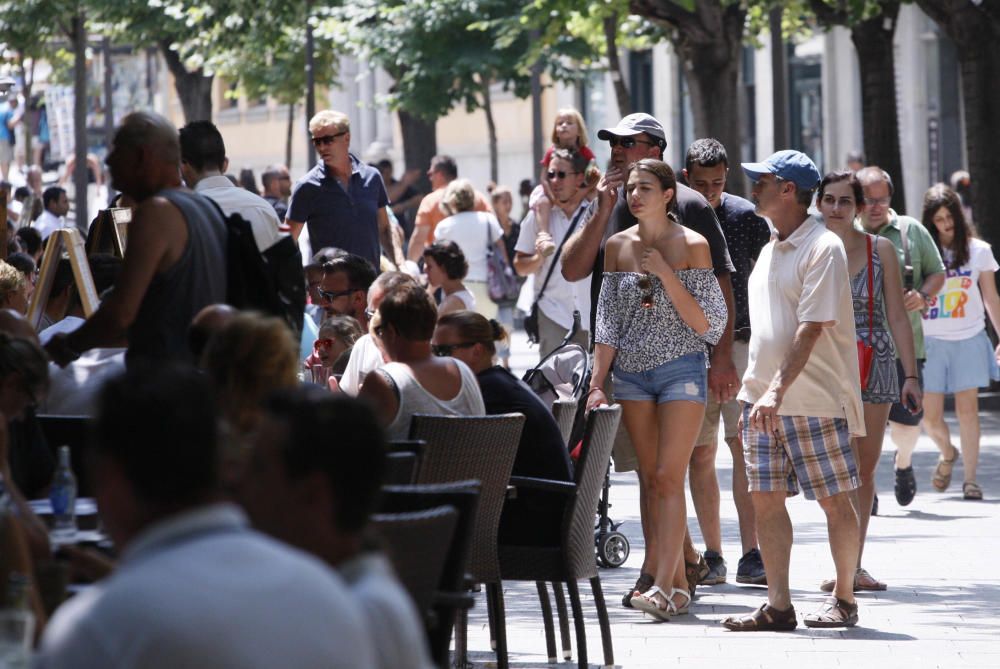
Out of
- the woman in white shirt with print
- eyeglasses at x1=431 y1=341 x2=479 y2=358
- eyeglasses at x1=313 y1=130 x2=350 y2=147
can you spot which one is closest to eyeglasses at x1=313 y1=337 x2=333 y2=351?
eyeglasses at x1=431 y1=341 x2=479 y2=358

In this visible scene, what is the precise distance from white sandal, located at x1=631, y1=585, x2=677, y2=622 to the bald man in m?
2.62

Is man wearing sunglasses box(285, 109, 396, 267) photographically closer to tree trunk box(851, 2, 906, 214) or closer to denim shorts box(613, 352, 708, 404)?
denim shorts box(613, 352, 708, 404)

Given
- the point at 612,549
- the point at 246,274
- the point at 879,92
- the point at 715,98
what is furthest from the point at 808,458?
the point at 879,92

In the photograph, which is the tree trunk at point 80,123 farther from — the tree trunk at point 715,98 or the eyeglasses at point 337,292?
the eyeglasses at point 337,292

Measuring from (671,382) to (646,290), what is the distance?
1.31 ft

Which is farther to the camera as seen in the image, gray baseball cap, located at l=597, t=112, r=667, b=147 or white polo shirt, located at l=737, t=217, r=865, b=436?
gray baseball cap, located at l=597, t=112, r=667, b=147

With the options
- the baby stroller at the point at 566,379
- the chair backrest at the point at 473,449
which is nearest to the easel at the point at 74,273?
the chair backrest at the point at 473,449

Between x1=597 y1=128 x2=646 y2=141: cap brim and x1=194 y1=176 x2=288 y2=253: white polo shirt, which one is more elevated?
x1=597 y1=128 x2=646 y2=141: cap brim

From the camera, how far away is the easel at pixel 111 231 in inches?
372

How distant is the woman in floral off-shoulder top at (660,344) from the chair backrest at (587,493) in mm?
1041

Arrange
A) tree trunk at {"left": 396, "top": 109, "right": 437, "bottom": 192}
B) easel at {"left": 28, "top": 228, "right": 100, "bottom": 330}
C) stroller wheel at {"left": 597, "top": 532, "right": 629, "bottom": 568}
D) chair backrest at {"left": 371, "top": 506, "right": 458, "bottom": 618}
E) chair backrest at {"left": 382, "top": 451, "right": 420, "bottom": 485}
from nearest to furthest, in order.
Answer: chair backrest at {"left": 371, "top": 506, "right": 458, "bottom": 618} → chair backrest at {"left": 382, "top": 451, "right": 420, "bottom": 485} → easel at {"left": 28, "top": 228, "right": 100, "bottom": 330} → stroller wheel at {"left": 597, "top": 532, "right": 629, "bottom": 568} → tree trunk at {"left": 396, "top": 109, "right": 437, "bottom": 192}

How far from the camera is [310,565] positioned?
9.50ft

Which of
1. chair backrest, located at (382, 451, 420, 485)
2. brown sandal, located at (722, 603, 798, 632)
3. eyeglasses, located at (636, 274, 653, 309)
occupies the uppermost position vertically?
eyeglasses, located at (636, 274, 653, 309)

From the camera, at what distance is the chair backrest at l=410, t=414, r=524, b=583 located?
6.77 metres
